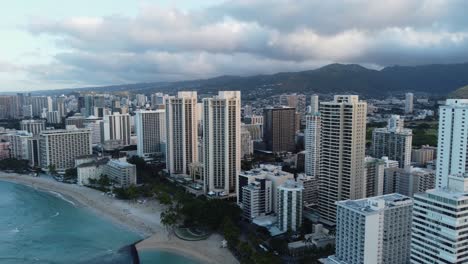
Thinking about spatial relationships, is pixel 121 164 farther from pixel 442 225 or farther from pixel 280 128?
pixel 442 225

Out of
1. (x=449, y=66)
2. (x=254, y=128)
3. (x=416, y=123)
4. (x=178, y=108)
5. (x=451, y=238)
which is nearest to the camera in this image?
(x=451, y=238)

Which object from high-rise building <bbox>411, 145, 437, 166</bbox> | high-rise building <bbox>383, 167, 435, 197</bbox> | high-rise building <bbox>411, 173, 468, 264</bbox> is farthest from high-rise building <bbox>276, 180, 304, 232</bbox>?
high-rise building <bbox>411, 145, 437, 166</bbox>

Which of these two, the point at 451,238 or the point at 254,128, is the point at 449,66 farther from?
the point at 451,238

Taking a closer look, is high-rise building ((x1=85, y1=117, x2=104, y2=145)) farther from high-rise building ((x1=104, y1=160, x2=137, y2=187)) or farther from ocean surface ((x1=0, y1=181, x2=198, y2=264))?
ocean surface ((x1=0, y1=181, x2=198, y2=264))

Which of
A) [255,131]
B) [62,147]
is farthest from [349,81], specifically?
[62,147]

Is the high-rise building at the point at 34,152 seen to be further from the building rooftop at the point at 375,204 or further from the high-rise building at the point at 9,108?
the high-rise building at the point at 9,108

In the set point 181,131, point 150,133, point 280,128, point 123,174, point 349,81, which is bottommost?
point 123,174

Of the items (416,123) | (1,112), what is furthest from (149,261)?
(1,112)
